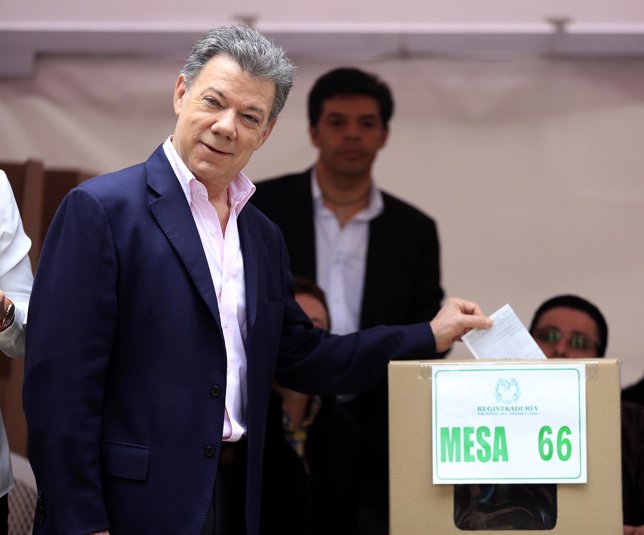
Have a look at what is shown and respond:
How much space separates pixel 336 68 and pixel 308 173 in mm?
364

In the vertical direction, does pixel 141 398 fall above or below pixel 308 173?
below

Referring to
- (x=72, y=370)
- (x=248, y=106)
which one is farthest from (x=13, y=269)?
(x=248, y=106)

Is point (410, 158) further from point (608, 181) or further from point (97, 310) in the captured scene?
point (97, 310)

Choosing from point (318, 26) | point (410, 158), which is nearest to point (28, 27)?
point (318, 26)

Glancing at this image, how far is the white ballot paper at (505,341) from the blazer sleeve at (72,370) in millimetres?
848

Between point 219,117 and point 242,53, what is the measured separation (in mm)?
138

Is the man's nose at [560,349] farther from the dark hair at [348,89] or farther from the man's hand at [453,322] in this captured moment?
the man's hand at [453,322]

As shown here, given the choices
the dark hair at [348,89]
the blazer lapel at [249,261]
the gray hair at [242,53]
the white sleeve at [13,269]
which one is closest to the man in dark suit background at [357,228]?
the dark hair at [348,89]

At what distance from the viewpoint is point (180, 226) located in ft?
7.64

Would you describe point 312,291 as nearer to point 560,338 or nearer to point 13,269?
point 560,338

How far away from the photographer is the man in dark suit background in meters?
3.77

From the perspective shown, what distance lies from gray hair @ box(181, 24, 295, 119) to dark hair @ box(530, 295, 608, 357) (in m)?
1.64

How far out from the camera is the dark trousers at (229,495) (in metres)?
2.35

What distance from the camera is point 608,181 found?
3.79 metres
